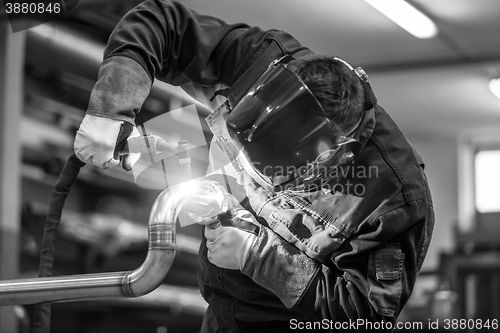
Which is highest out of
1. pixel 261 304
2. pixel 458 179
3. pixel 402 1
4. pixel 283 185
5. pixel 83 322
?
pixel 402 1

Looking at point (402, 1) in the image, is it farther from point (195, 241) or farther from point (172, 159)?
point (172, 159)

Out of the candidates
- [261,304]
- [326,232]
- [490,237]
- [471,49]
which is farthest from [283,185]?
[490,237]

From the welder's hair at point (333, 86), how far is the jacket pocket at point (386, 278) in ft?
0.53

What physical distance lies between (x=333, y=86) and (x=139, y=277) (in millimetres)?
287

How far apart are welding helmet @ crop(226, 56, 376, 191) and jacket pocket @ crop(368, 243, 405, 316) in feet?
0.43

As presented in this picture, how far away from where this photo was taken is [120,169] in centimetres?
194

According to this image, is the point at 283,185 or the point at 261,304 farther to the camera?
the point at 261,304

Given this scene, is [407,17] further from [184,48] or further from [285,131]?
[285,131]

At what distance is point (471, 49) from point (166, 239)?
2.83 metres

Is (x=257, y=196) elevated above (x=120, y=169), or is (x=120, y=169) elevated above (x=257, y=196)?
(x=120, y=169)

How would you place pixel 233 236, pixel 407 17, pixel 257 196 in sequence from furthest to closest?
pixel 407 17 < pixel 257 196 < pixel 233 236

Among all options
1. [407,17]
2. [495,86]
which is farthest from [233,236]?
[495,86]

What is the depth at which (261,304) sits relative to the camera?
0.94 m

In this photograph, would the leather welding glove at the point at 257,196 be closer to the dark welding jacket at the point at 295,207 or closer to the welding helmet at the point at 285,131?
the dark welding jacket at the point at 295,207
